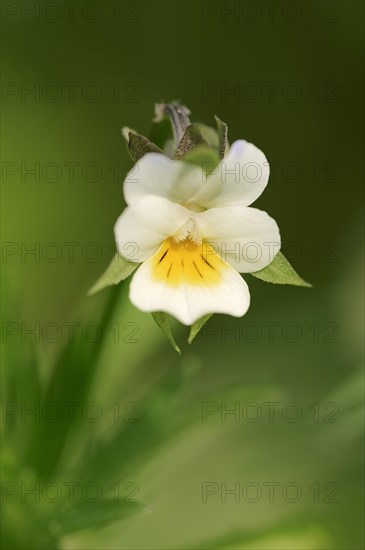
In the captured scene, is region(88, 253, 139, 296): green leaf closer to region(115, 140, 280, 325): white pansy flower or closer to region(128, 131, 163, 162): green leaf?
region(115, 140, 280, 325): white pansy flower

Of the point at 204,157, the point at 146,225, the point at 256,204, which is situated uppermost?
the point at 204,157

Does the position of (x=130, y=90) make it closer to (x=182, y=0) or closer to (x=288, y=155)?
(x=182, y=0)

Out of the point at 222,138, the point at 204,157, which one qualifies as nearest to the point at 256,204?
the point at 222,138

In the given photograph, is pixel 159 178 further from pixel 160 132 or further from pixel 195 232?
pixel 160 132

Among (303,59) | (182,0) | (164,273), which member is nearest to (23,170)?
(182,0)

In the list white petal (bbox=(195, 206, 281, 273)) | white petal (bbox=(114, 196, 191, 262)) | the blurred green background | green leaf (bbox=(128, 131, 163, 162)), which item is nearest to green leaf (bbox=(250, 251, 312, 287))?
white petal (bbox=(195, 206, 281, 273))
